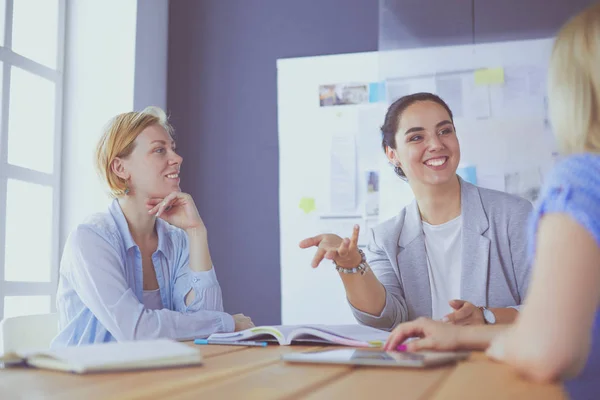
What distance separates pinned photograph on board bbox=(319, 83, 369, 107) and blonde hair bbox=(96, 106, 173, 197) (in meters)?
1.49

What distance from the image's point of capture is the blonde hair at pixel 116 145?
2289 mm

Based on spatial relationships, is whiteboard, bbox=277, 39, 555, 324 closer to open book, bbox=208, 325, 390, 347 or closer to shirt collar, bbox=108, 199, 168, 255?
shirt collar, bbox=108, 199, 168, 255

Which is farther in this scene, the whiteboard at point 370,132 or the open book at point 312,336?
the whiteboard at point 370,132

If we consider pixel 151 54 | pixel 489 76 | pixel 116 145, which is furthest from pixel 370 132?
pixel 116 145

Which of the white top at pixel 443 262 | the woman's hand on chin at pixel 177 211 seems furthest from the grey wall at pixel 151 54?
the white top at pixel 443 262

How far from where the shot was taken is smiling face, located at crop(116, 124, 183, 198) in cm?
229

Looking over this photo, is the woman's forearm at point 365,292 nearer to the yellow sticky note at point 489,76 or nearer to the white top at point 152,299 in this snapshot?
the white top at point 152,299

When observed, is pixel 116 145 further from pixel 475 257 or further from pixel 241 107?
pixel 241 107

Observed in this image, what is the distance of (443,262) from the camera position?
210 centimetres

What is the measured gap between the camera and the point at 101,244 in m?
1.95

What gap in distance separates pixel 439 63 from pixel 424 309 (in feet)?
5.31

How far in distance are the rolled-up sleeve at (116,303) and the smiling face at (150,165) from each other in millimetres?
353

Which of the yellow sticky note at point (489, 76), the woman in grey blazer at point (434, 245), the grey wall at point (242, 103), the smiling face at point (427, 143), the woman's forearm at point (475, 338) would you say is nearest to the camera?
the woman's forearm at point (475, 338)

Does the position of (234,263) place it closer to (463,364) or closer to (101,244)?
(101,244)
